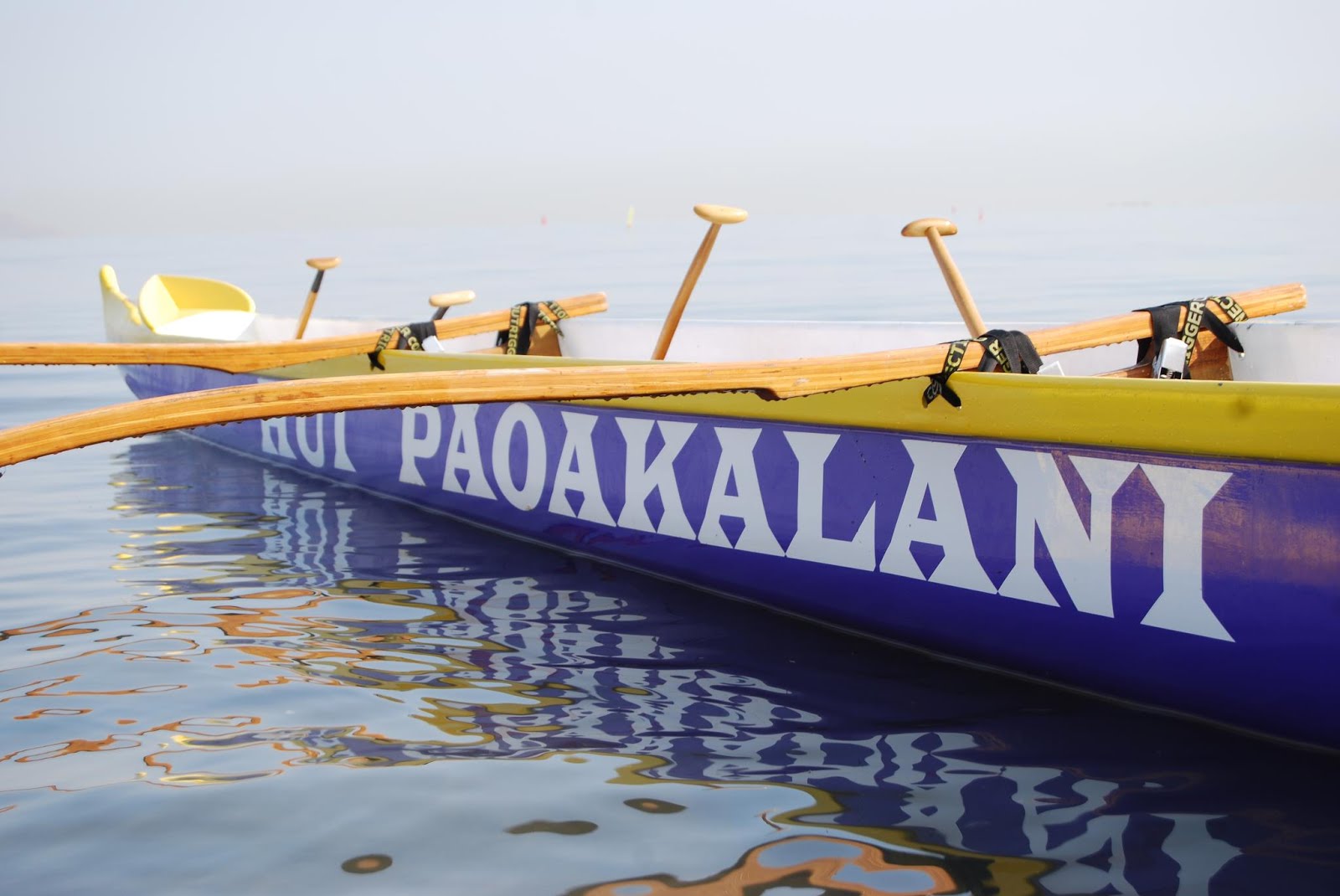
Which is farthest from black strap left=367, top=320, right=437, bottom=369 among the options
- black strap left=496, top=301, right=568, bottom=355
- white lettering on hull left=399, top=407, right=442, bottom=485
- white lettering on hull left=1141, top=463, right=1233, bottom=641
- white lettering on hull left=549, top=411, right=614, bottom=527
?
white lettering on hull left=1141, top=463, right=1233, bottom=641

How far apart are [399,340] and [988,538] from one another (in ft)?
10.6

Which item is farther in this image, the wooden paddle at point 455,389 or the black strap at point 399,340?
the black strap at point 399,340

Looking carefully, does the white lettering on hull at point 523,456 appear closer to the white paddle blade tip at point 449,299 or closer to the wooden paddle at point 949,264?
the wooden paddle at point 949,264

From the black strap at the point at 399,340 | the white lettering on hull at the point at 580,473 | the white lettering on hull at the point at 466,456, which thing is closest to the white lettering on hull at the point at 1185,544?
the white lettering on hull at the point at 580,473

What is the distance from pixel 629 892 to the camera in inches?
93.8

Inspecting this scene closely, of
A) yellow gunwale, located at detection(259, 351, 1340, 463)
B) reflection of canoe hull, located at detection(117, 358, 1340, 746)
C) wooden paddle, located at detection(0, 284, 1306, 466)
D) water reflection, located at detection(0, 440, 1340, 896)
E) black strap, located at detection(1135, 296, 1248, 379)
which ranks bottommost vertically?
water reflection, located at detection(0, 440, 1340, 896)

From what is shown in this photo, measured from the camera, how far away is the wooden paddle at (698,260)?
5.25 metres

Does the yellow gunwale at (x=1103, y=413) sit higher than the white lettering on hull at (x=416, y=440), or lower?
higher

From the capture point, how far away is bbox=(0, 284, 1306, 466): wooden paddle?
3115 millimetres

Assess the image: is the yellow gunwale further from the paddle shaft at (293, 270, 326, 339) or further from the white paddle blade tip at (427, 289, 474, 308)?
the paddle shaft at (293, 270, 326, 339)

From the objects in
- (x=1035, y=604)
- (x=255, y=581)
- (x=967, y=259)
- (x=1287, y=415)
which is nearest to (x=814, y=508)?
(x=1035, y=604)

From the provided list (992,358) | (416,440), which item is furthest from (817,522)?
(416,440)

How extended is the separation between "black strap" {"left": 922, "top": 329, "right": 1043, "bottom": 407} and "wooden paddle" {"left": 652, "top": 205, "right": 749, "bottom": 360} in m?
1.83

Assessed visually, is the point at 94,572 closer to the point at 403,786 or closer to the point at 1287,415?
the point at 403,786
